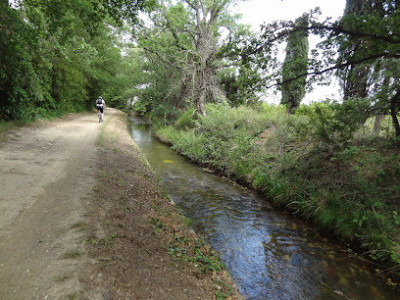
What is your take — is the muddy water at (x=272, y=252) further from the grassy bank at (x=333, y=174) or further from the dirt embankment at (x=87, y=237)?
the dirt embankment at (x=87, y=237)

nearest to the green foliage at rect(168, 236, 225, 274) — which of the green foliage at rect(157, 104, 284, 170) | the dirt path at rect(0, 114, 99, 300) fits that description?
the dirt path at rect(0, 114, 99, 300)

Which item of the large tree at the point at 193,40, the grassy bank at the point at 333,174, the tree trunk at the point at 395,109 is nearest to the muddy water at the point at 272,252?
the grassy bank at the point at 333,174

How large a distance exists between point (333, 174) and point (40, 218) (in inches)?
272

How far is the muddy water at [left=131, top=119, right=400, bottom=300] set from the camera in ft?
12.2

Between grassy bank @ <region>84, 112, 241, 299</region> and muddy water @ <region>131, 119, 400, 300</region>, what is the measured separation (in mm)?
748

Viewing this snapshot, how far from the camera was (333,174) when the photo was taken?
608 centimetres

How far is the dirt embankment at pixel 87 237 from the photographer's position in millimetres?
2594

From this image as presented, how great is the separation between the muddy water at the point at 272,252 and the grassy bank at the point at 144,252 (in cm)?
75

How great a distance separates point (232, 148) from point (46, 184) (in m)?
7.05

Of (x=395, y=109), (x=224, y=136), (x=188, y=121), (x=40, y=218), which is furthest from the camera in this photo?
(x=188, y=121)

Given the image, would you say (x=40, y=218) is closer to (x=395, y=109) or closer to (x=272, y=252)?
(x=272, y=252)

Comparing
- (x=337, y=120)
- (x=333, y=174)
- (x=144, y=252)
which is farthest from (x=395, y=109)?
(x=144, y=252)

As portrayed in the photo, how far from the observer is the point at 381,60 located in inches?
194

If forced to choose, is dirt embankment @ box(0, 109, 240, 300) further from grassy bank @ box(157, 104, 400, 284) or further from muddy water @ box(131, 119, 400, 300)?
grassy bank @ box(157, 104, 400, 284)
